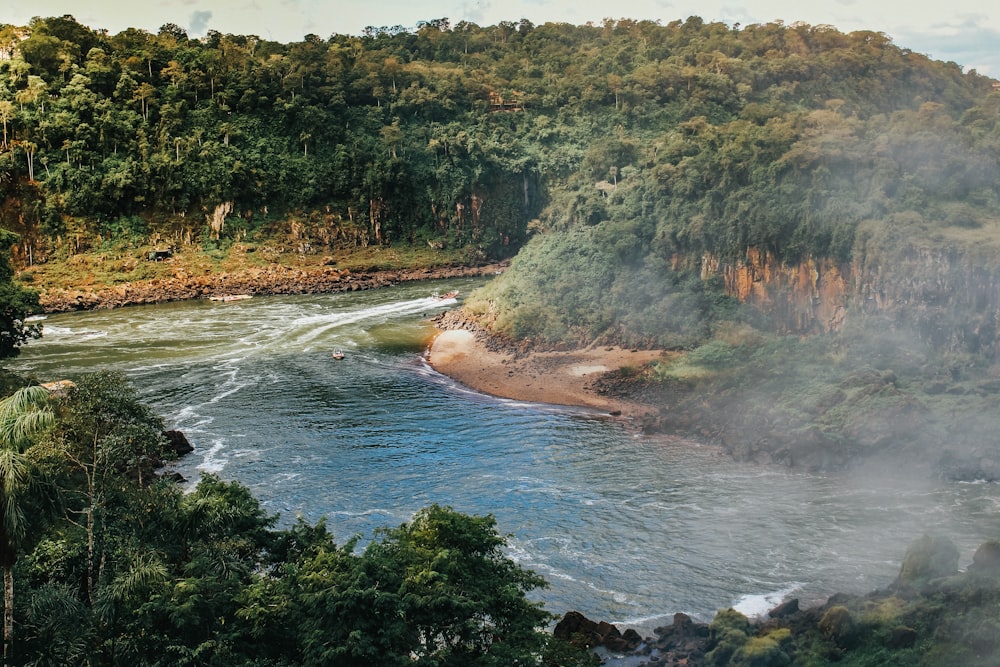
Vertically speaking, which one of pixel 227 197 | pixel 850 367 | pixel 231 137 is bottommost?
pixel 850 367

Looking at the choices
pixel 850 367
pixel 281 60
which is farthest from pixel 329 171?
pixel 850 367

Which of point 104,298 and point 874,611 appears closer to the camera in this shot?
point 874,611

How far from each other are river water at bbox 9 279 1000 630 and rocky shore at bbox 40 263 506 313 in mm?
17609

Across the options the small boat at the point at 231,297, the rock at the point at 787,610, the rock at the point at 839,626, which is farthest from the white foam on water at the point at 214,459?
the small boat at the point at 231,297

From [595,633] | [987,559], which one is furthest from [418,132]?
[987,559]

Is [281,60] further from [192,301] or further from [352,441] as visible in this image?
[352,441]

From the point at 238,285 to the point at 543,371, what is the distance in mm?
43330

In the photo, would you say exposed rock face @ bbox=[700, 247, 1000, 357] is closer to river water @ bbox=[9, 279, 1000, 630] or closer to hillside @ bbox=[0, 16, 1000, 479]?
hillside @ bbox=[0, 16, 1000, 479]

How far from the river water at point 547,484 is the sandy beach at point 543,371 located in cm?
148

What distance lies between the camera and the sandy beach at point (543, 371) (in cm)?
5344

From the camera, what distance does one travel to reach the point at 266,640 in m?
20.7

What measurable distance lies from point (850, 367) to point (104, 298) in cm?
6492

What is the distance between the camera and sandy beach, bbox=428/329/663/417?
53.4 metres

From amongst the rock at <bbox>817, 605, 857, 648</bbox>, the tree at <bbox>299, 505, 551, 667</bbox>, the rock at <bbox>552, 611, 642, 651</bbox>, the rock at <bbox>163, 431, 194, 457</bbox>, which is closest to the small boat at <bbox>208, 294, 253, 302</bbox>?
the rock at <bbox>163, 431, 194, 457</bbox>
